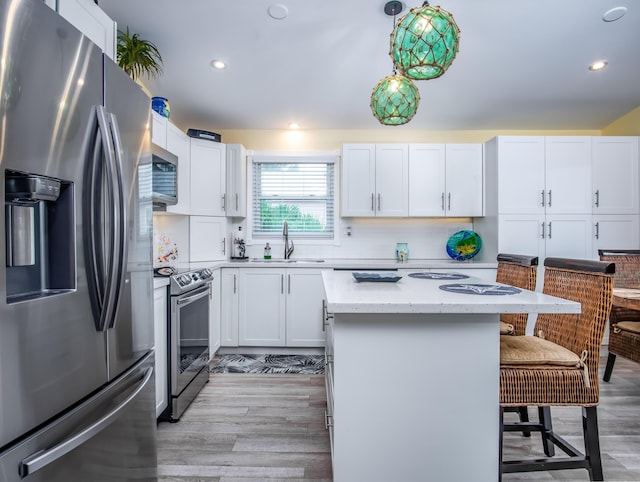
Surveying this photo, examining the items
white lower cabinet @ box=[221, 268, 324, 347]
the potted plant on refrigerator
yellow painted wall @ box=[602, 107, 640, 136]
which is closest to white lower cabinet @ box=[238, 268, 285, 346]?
white lower cabinet @ box=[221, 268, 324, 347]

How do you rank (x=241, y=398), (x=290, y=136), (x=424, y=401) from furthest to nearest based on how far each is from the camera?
(x=290, y=136) → (x=241, y=398) → (x=424, y=401)

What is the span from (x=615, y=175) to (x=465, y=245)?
1691mm

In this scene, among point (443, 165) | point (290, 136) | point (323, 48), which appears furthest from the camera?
point (290, 136)

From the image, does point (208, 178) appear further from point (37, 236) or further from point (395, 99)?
point (37, 236)

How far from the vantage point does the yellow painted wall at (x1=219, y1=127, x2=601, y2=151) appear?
4180mm

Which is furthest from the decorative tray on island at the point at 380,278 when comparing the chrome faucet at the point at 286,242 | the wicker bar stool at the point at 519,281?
the chrome faucet at the point at 286,242

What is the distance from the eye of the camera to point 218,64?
9.84 ft

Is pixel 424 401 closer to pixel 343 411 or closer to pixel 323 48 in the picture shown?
pixel 343 411

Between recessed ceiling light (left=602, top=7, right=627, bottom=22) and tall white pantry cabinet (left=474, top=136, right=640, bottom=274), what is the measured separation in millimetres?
1227

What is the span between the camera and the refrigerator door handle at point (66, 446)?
845 mm

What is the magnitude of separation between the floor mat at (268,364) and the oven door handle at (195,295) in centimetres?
82

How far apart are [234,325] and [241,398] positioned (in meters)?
1.07

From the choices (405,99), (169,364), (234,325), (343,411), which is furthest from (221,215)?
(343,411)

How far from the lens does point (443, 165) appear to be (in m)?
3.88
